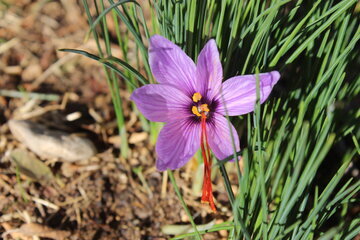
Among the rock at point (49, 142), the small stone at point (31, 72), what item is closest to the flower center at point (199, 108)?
the rock at point (49, 142)

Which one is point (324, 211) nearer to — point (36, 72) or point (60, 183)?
point (60, 183)

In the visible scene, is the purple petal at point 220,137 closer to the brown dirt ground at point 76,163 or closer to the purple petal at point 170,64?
the purple petal at point 170,64

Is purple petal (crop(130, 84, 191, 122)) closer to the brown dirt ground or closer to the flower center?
the flower center

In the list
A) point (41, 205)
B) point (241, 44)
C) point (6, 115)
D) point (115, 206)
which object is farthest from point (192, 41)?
point (6, 115)

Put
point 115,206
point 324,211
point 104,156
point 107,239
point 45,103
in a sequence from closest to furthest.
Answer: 1. point 324,211
2. point 107,239
3. point 115,206
4. point 104,156
5. point 45,103

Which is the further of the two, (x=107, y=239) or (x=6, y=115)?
(x=6, y=115)
